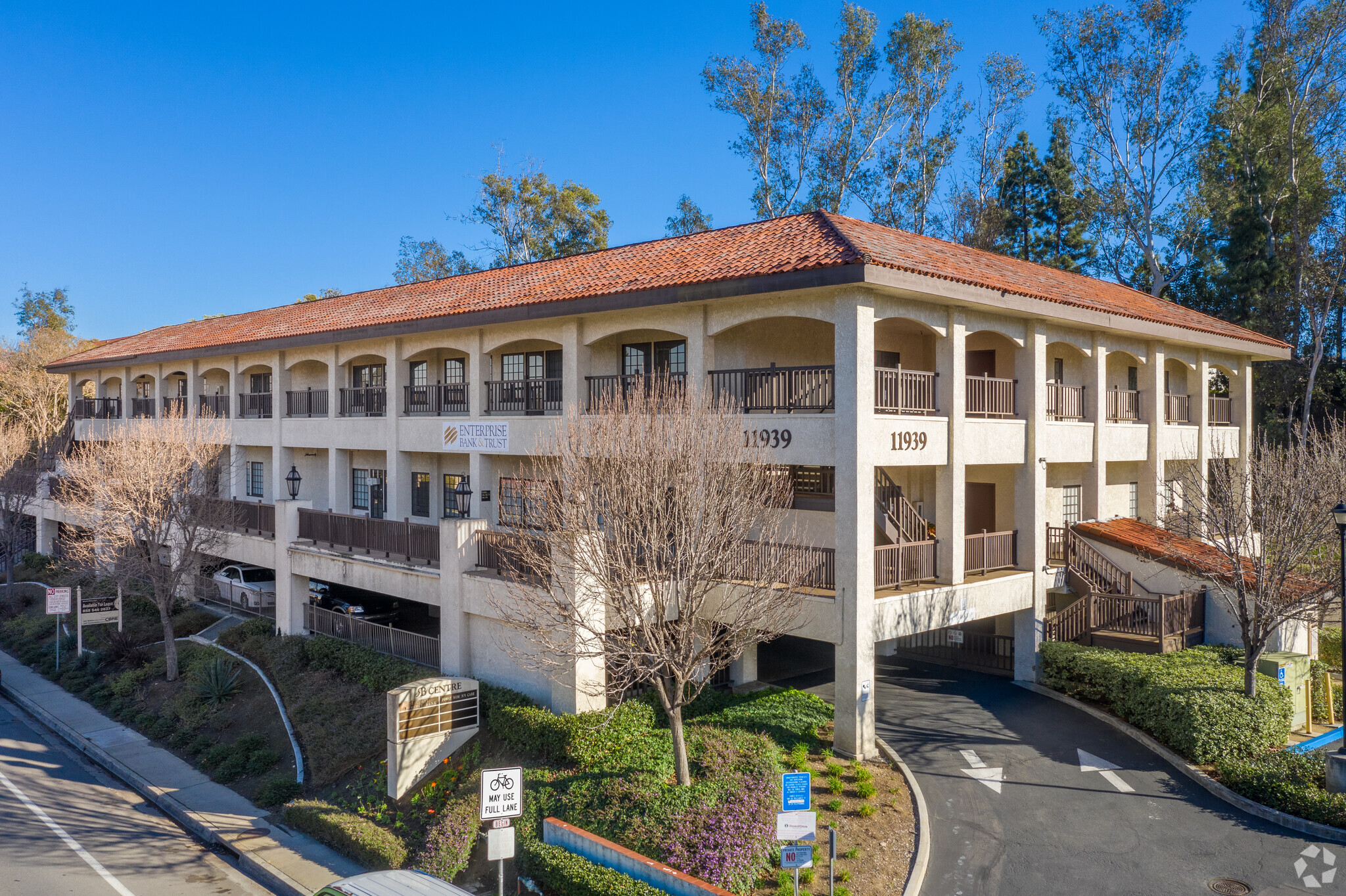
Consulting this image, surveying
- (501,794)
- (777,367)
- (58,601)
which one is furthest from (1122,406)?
(58,601)

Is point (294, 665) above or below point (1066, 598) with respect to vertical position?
below

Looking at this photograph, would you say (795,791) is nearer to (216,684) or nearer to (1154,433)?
(216,684)

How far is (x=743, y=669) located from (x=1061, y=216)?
110ft

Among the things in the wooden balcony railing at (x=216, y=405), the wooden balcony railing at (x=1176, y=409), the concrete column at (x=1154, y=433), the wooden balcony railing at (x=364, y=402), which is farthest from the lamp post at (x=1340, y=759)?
the wooden balcony railing at (x=216, y=405)

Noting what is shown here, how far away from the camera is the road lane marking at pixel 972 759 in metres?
15.5

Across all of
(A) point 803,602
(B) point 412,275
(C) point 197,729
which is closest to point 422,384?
(C) point 197,729

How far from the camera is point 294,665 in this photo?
21531mm

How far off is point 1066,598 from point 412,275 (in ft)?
139

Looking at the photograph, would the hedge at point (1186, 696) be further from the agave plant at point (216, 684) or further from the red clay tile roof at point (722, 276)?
the agave plant at point (216, 684)

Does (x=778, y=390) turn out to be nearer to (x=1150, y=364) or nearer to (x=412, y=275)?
(x=1150, y=364)

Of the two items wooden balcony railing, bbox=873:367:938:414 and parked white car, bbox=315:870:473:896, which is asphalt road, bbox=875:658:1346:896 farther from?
parked white car, bbox=315:870:473:896

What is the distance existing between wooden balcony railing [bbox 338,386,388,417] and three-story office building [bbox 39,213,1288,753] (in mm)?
94

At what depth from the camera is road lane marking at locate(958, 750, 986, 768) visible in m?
15.5

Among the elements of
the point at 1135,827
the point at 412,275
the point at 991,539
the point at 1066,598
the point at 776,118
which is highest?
the point at 776,118
